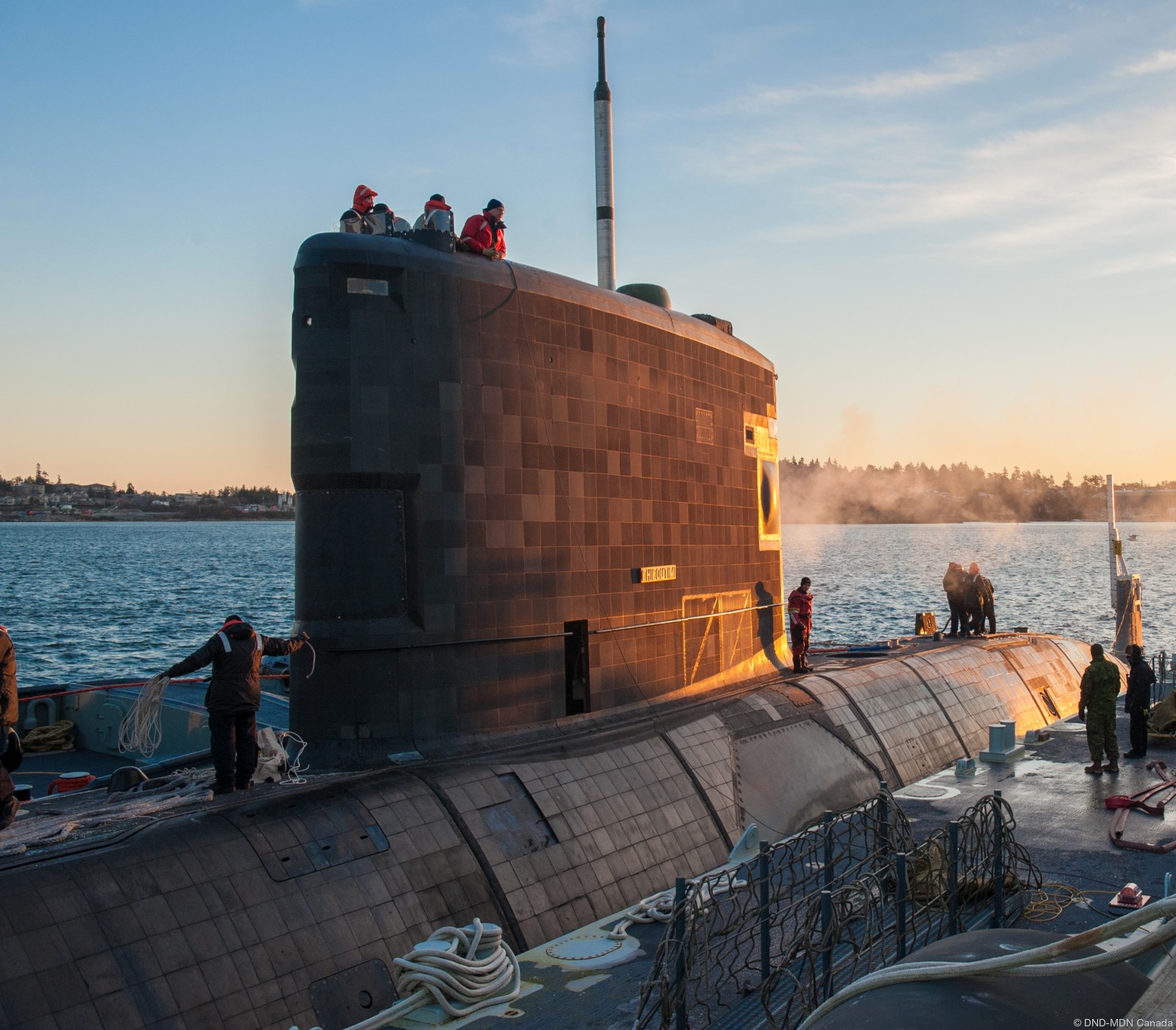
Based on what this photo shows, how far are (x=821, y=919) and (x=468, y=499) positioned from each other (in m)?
4.64

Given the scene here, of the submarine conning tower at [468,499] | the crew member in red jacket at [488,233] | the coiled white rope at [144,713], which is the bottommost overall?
the coiled white rope at [144,713]

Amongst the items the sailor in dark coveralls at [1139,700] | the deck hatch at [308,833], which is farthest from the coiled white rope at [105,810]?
the sailor in dark coveralls at [1139,700]

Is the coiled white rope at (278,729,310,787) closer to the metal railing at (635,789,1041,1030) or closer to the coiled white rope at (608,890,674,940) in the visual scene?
the coiled white rope at (608,890,674,940)

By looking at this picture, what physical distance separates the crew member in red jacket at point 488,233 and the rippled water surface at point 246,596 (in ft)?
99.3

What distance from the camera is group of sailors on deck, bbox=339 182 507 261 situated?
9.66m

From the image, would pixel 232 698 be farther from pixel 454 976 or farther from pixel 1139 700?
pixel 1139 700

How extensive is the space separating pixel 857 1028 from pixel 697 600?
8.42 metres

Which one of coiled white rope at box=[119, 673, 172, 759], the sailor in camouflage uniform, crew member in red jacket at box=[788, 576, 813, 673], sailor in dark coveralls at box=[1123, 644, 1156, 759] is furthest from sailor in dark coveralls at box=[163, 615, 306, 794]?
sailor in dark coveralls at box=[1123, 644, 1156, 759]

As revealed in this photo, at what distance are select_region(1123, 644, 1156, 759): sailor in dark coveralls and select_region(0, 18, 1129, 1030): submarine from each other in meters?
4.48

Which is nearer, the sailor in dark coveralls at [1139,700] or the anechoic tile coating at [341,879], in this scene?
the anechoic tile coating at [341,879]

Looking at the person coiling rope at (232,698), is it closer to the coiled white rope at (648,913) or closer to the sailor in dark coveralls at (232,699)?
the sailor in dark coveralls at (232,699)

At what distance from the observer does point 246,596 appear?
72.4m

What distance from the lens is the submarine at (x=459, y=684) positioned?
21.8ft

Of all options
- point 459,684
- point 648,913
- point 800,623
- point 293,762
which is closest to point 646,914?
point 648,913
